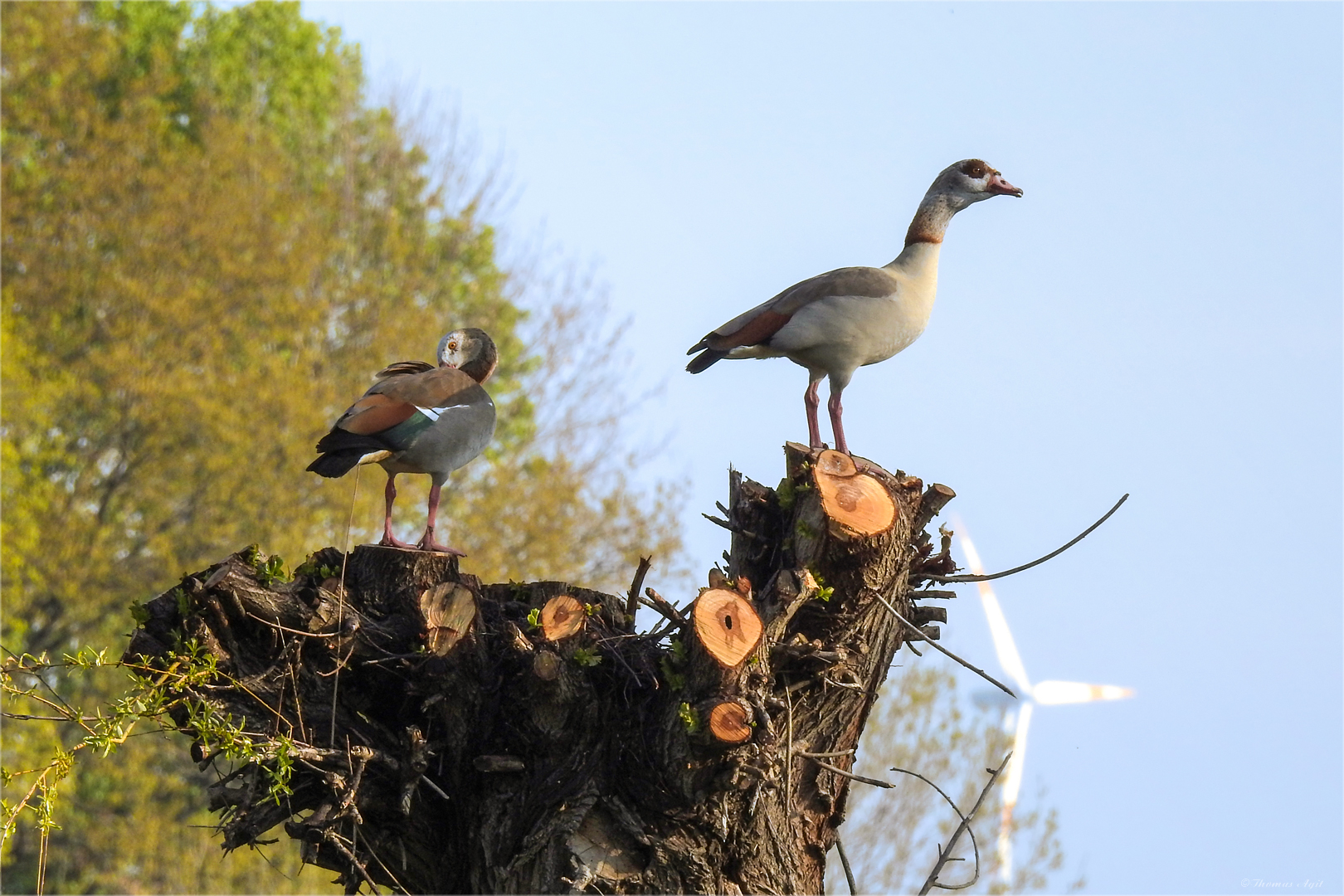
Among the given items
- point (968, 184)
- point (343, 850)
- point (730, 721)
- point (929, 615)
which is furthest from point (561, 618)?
point (968, 184)

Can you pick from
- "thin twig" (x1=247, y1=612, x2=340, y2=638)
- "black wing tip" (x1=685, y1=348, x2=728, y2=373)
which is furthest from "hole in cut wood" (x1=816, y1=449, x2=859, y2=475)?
"thin twig" (x1=247, y1=612, x2=340, y2=638)

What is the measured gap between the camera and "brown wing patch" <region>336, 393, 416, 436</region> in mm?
6273

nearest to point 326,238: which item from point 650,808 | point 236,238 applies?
point 236,238

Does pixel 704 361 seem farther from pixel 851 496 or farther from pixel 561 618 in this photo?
pixel 561 618

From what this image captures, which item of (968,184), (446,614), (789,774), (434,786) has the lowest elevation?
(434,786)

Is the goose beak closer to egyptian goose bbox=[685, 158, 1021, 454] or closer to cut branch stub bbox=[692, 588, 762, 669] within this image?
egyptian goose bbox=[685, 158, 1021, 454]

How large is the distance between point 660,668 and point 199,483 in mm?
16851

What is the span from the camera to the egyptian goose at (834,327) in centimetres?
714

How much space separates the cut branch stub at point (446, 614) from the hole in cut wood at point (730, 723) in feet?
3.47

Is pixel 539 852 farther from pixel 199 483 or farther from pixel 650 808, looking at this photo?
pixel 199 483

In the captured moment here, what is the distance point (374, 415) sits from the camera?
634 centimetres

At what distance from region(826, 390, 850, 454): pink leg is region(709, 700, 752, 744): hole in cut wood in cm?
194

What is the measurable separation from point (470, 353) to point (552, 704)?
2.13m

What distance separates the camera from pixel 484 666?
5953 millimetres
